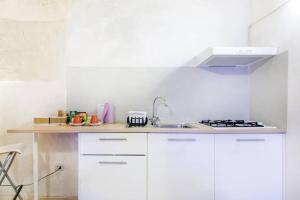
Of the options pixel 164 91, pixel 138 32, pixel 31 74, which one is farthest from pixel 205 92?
pixel 31 74

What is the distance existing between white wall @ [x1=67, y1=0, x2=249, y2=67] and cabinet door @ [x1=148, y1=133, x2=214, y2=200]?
1001 millimetres

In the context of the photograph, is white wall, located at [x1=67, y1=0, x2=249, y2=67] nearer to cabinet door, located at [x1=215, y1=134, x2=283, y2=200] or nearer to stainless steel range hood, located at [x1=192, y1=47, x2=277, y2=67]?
stainless steel range hood, located at [x1=192, y1=47, x2=277, y2=67]

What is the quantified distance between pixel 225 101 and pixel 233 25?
900 millimetres

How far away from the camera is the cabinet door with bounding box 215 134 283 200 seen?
1989 mm

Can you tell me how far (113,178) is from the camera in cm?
201

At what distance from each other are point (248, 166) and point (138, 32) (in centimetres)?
181

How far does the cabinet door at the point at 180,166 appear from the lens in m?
1.99

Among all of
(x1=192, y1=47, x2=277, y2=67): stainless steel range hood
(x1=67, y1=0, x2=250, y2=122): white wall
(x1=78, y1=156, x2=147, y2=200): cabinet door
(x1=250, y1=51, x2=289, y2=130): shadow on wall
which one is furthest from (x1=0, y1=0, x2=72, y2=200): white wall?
(x1=250, y1=51, x2=289, y2=130): shadow on wall

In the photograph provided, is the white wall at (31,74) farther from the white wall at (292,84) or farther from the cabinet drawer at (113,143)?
the white wall at (292,84)

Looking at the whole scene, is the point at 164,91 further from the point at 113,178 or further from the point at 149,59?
the point at 113,178

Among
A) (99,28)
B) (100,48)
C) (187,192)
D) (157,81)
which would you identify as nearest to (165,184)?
(187,192)

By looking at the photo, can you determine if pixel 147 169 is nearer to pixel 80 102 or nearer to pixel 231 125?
pixel 231 125

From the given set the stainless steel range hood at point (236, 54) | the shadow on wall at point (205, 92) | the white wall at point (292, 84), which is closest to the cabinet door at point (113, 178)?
the shadow on wall at point (205, 92)

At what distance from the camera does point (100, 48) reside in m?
2.62
